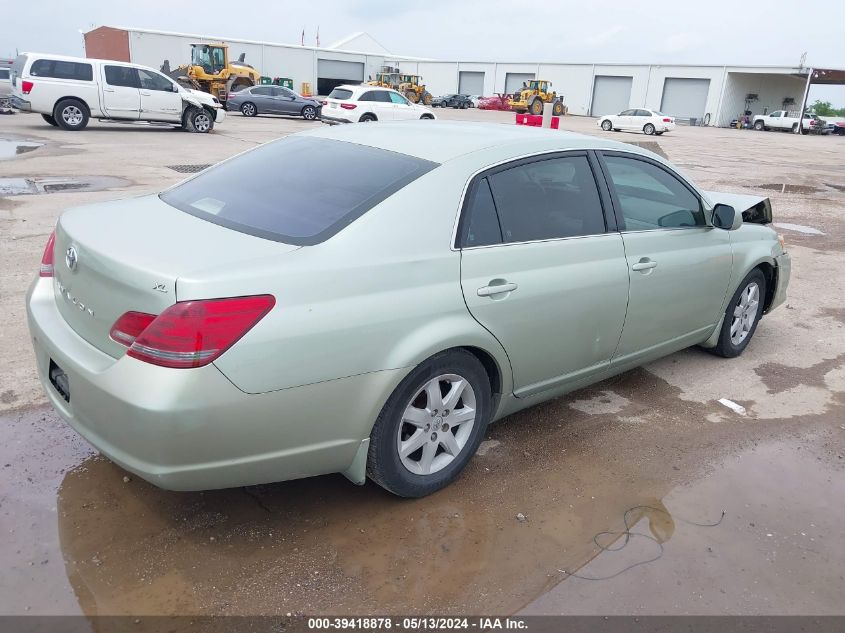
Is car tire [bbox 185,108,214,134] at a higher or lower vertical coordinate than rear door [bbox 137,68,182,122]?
lower

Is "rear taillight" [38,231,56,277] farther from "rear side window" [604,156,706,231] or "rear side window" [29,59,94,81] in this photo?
"rear side window" [29,59,94,81]

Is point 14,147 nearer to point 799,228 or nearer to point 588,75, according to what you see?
point 799,228

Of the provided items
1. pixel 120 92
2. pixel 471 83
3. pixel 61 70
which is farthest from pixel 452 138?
pixel 471 83

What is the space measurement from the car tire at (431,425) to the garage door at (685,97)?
195ft

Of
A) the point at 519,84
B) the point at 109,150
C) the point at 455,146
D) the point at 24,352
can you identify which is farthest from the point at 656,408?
the point at 519,84

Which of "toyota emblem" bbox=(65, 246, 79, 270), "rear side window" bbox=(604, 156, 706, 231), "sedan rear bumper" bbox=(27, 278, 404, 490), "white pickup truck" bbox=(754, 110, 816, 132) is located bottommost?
"white pickup truck" bbox=(754, 110, 816, 132)

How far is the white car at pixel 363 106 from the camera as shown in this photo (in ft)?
77.3

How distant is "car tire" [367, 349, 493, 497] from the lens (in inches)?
112

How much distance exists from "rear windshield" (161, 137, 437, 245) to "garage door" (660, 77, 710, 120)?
194 feet

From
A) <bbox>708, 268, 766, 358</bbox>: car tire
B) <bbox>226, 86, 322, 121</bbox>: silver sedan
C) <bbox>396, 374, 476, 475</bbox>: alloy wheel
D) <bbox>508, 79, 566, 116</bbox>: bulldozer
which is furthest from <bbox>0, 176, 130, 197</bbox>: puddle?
<bbox>508, 79, 566, 116</bbox>: bulldozer

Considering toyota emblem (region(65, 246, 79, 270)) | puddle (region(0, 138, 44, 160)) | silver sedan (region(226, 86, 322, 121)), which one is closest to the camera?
toyota emblem (region(65, 246, 79, 270))

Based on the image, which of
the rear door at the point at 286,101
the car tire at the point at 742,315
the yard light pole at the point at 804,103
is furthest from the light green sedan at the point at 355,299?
the yard light pole at the point at 804,103

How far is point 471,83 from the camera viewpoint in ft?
229

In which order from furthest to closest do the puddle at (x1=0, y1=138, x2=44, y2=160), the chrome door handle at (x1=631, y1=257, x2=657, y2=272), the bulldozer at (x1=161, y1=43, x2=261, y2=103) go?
the bulldozer at (x1=161, y1=43, x2=261, y2=103), the puddle at (x1=0, y1=138, x2=44, y2=160), the chrome door handle at (x1=631, y1=257, x2=657, y2=272)
